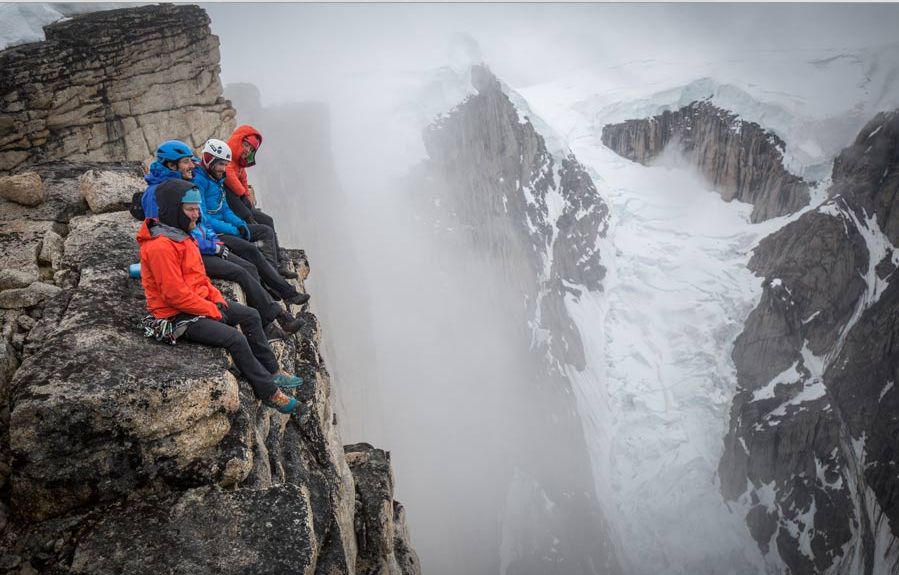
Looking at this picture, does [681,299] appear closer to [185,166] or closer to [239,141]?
[239,141]

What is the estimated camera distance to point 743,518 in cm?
4544

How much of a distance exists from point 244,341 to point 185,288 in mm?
1014

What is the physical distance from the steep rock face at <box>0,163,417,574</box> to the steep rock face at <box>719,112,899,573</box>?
49.3 meters

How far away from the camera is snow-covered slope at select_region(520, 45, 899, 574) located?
45344 millimetres

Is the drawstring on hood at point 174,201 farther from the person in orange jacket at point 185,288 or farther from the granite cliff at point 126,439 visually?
the granite cliff at point 126,439

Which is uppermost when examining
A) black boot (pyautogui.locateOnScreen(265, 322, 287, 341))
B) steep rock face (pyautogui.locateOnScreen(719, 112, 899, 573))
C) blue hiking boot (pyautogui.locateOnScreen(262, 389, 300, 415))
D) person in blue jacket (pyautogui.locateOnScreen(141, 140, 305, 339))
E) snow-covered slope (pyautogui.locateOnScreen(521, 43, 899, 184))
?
snow-covered slope (pyautogui.locateOnScreen(521, 43, 899, 184))

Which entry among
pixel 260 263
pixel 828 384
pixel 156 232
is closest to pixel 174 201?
pixel 156 232

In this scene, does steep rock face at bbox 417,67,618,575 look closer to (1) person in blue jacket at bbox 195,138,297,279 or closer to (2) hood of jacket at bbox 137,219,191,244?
(1) person in blue jacket at bbox 195,138,297,279

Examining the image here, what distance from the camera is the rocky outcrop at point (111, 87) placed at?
50.6 feet

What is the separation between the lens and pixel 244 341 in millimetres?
6461

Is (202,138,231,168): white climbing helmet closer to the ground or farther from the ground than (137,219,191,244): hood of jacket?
farther from the ground

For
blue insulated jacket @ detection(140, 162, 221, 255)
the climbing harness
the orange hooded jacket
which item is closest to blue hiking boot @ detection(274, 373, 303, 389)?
the climbing harness

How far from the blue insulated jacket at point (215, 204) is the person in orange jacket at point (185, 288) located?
7.93 ft


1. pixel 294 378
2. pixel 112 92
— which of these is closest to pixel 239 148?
pixel 294 378
